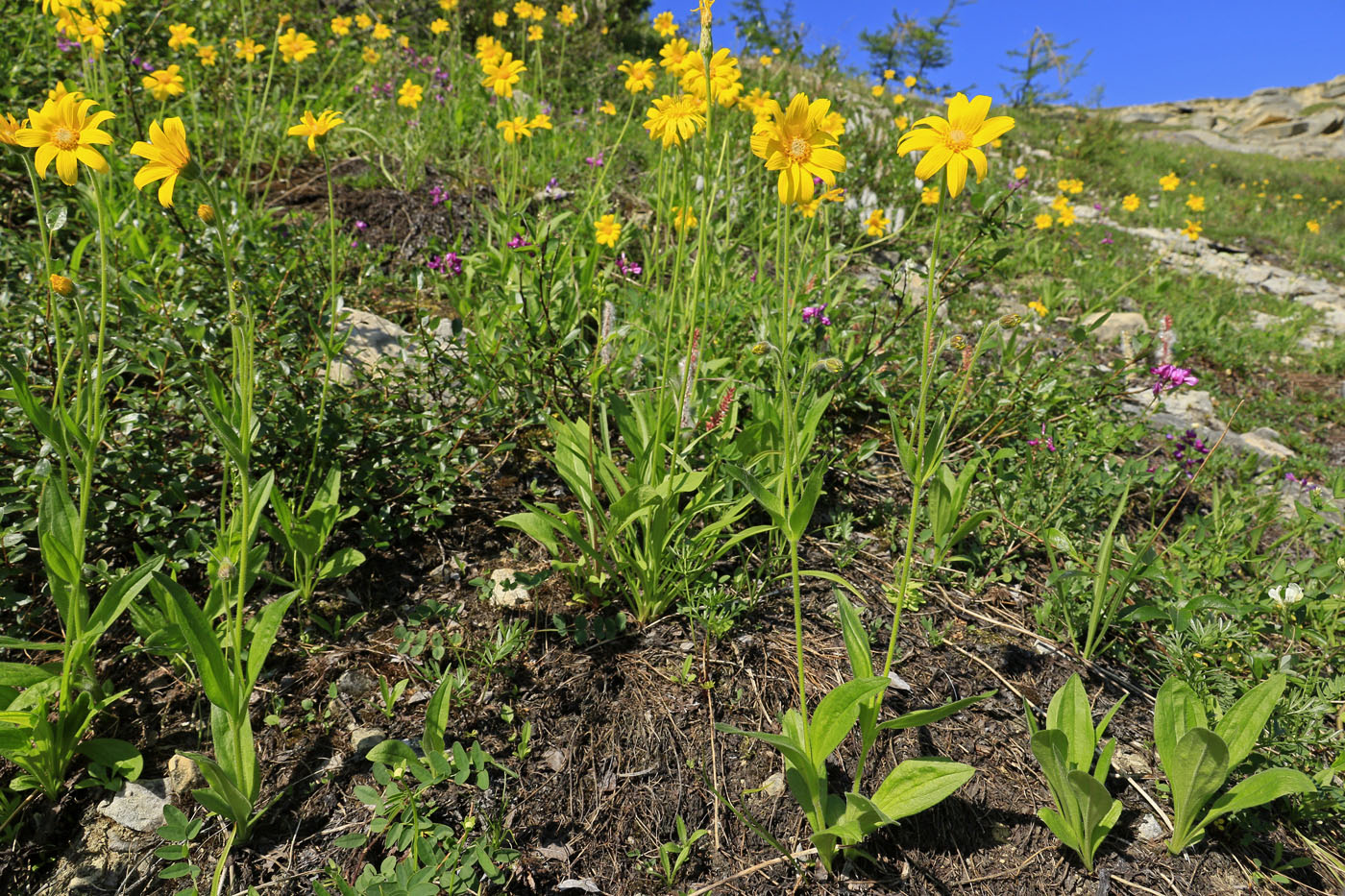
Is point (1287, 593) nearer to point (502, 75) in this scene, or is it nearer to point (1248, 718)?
point (1248, 718)

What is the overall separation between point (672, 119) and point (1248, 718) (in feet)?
5.88

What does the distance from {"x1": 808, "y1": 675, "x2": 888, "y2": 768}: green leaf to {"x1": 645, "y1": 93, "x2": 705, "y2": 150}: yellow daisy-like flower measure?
48.4 inches

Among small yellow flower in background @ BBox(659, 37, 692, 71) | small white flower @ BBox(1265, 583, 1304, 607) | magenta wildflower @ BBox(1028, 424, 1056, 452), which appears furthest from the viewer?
magenta wildflower @ BBox(1028, 424, 1056, 452)

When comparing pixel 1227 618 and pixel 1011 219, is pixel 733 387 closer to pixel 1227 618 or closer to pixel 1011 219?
pixel 1011 219

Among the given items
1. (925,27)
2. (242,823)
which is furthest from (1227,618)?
(925,27)

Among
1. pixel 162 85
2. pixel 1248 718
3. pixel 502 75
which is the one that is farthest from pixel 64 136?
pixel 1248 718

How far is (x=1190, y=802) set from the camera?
1.32 metres

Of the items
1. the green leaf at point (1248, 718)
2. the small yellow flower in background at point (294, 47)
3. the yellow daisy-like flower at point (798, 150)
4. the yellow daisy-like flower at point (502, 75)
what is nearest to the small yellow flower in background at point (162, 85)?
the small yellow flower in background at point (294, 47)

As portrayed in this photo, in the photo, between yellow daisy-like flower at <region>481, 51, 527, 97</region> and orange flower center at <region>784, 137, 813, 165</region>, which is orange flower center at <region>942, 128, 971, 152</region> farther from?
yellow daisy-like flower at <region>481, 51, 527, 97</region>

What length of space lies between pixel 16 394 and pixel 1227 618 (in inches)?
108

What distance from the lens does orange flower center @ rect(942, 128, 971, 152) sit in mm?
1082

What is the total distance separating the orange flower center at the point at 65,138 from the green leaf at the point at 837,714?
168cm

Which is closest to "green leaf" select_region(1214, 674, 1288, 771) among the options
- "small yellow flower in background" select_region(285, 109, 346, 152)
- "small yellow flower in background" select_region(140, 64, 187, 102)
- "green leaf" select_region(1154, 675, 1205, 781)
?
"green leaf" select_region(1154, 675, 1205, 781)

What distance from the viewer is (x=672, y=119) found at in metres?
1.66
